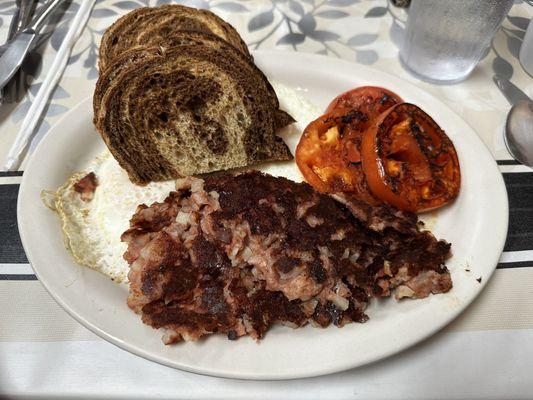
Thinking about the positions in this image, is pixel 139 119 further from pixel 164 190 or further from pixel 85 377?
pixel 85 377

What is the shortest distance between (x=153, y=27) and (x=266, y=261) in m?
1.45

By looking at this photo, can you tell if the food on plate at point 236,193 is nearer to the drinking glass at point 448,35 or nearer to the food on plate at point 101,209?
the food on plate at point 101,209

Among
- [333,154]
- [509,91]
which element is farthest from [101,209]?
[509,91]

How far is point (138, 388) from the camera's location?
1745mm

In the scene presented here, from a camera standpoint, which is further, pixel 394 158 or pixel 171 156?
pixel 171 156

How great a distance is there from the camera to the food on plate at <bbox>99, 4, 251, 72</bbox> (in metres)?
2.32

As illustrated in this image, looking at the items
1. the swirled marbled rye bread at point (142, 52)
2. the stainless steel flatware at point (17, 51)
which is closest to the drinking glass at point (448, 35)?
the swirled marbled rye bread at point (142, 52)

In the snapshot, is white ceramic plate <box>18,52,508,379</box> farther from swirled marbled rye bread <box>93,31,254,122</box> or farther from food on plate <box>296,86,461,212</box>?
swirled marbled rye bread <box>93,31,254,122</box>

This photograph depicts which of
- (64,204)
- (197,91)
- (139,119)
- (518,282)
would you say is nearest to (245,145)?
(197,91)

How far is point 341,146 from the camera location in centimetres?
229

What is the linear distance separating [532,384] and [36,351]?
6.77ft

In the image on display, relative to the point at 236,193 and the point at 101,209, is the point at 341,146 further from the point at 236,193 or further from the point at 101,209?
the point at 101,209

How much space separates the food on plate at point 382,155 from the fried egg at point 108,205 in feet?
0.62

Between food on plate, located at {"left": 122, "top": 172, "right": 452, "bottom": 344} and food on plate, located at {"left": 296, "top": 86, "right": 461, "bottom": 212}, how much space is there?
0.60 ft
